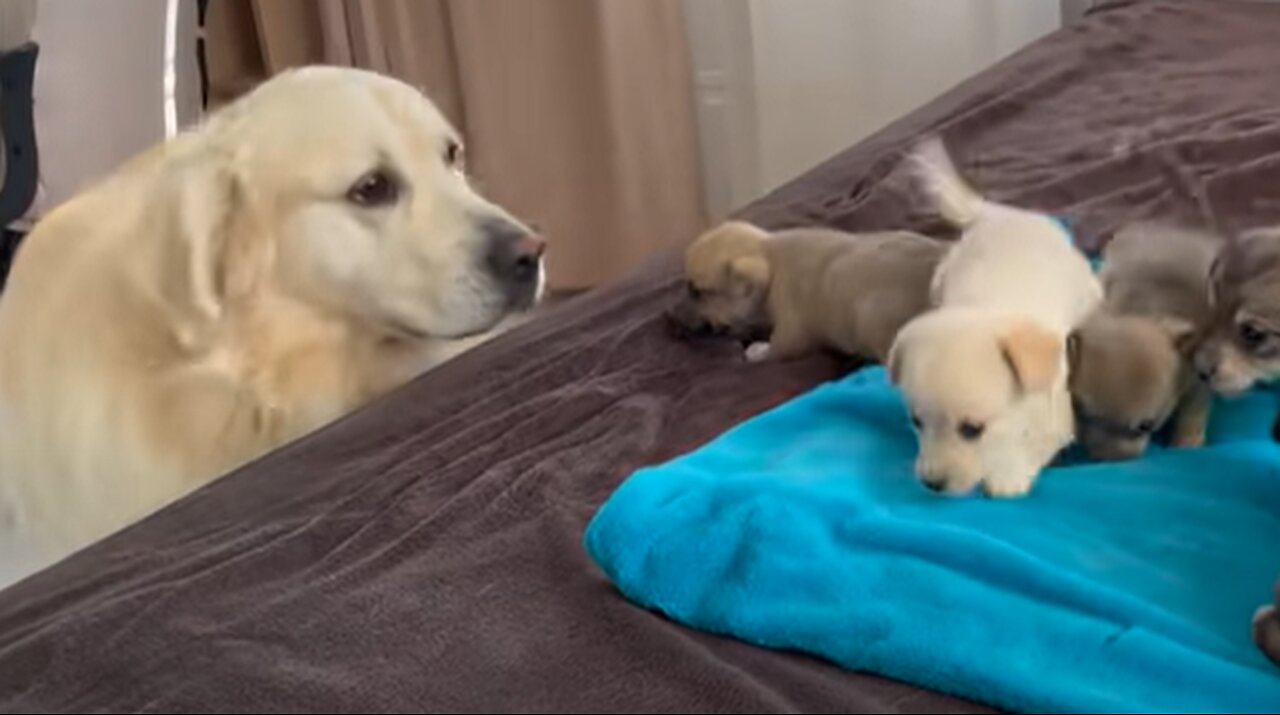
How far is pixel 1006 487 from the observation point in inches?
41.9

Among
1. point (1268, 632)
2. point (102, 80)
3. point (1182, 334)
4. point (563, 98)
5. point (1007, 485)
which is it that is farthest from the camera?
point (563, 98)

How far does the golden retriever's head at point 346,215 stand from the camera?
4.69 feet

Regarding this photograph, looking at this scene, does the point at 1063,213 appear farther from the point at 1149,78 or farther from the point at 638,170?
the point at 638,170

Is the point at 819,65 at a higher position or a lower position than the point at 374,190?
lower

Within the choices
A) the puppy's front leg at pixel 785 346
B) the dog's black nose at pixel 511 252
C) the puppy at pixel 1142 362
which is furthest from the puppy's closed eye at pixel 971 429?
the dog's black nose at pixel 511 252

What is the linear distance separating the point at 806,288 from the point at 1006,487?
361 millimetres

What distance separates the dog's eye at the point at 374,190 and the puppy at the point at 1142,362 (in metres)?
0.62

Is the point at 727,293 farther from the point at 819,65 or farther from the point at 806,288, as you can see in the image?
the point at 819,65

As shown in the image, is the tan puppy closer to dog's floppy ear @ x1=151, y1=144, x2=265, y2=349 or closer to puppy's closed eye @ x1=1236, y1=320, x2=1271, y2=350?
puppy's closed eye @ x1=1236, y1=320, x2=1271, y2=350

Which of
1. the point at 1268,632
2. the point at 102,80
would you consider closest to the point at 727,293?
the point at 1268,632

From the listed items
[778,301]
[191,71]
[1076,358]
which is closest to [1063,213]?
[778,301]

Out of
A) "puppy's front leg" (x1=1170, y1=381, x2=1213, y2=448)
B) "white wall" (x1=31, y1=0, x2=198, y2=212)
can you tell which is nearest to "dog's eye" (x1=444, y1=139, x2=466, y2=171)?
"puppy's front leg" (x1=1170, y1=381, x2=1213, y2=448)

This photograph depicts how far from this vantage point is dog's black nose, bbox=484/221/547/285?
59.3 inches

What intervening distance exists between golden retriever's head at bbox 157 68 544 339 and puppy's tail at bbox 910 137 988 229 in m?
0.38
